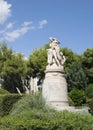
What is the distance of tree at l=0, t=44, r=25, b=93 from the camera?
50344 mm

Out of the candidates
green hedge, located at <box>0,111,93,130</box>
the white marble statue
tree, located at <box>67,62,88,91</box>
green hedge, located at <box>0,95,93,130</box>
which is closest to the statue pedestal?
the white marble statue

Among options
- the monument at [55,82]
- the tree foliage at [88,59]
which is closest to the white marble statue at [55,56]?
the monument at [55,82]

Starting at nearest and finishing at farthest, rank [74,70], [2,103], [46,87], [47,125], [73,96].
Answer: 1. [47,125]
2. [2,103]
3. [46,87]
4. [73,96]
5. [74,70]

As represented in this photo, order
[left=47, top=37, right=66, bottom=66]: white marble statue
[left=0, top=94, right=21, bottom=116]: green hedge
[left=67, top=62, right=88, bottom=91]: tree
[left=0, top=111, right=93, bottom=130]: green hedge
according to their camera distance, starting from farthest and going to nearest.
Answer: [left=67, top=62, right=88, bottom=91]: tree < [left=47, top=37, right=66, bottom=66]: white marble statue < [left=0, top=94, right=21, bottom=116]: green hedge < [left=0, top=111, right=93, bottom=130]: green hedge

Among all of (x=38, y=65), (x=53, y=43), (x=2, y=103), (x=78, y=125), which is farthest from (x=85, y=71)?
(x=78, y=125)

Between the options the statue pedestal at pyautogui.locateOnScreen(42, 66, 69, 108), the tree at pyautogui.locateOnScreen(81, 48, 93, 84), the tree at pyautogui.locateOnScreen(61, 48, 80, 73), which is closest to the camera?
the statue pedestal at pyautogui.locateOnScreen(42, 66, 69, 108)

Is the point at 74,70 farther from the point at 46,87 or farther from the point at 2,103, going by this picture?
the point at 2,103

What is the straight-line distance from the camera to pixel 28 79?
54.9 metres

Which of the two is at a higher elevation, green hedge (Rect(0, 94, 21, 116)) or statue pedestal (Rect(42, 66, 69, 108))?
statue pedestal (Rect(42, 66, 69, 108))

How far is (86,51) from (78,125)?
142 feet

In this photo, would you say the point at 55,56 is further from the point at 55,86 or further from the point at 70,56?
the point at 70,56

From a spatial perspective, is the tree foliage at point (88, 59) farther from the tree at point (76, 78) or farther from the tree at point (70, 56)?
the tree at point (76, 78)

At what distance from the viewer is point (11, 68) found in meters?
50.3

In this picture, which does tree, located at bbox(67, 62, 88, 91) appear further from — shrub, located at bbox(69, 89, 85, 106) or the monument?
the monument
